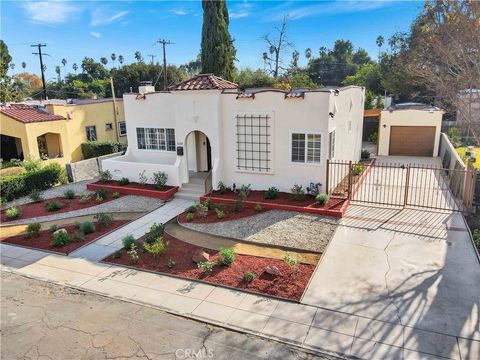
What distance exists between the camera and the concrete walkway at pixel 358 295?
6.77 metres

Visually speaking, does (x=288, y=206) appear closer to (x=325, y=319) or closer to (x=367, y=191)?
(x=367, y=191)

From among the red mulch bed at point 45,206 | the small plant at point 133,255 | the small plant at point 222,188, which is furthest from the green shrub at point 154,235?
the red mulch bed at point 45,206

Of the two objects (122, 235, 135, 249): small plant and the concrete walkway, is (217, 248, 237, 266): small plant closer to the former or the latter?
the concrete walkway

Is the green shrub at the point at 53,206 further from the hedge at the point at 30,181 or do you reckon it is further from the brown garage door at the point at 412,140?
the brown garage door at the point at 412,140

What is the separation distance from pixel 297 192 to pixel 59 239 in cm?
869

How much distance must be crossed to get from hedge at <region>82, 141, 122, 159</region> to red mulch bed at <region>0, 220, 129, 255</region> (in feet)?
47.3

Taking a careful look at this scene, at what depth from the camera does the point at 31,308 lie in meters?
8.27

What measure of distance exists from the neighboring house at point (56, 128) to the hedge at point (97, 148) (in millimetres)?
579

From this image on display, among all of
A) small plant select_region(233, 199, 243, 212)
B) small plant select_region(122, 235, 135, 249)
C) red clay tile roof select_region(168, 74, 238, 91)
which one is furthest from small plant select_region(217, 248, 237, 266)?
red clay tile roof select_region(168, 74, 238, 91)

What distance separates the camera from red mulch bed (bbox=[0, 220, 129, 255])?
1134cm

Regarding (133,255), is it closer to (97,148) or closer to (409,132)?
(97,148)

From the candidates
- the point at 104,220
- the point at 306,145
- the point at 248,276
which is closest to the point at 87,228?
the point at 104,220

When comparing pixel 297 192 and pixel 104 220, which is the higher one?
pixel 297 192

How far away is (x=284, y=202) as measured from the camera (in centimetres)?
1384
